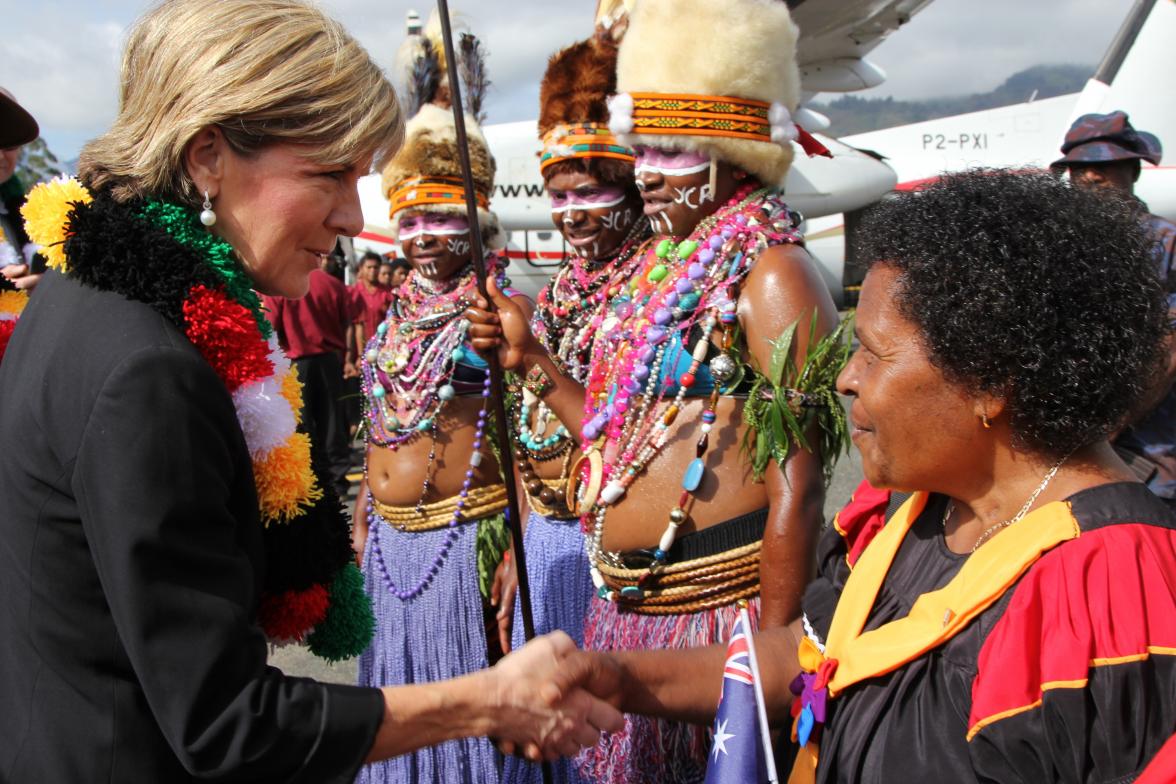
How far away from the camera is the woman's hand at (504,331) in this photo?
305 centimetres

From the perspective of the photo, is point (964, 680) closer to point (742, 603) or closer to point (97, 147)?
point (742, 603)

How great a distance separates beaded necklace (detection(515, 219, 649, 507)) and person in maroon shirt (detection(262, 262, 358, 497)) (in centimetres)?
462

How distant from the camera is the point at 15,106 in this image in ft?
9.37

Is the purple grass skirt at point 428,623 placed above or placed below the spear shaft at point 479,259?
below

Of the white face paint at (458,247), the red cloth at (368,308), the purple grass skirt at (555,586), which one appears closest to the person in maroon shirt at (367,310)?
the red cloth at (368,308)

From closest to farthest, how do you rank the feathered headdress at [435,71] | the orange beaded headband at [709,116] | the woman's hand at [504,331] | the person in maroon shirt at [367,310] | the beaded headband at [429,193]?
the orange beaded headband at [709,116] < the woman's hand at [504,331] < the beaded headband at [429,193] < the feathered headdress at [435,71] < the person in maroon shirt at [367,310]

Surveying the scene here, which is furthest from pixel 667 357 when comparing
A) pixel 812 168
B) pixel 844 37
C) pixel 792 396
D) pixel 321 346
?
pixel 812 168

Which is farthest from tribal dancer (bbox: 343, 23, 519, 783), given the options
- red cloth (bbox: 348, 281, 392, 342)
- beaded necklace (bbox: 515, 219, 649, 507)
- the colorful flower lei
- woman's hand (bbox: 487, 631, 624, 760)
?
red cloth (bbox: 348, 281, 392, 342)

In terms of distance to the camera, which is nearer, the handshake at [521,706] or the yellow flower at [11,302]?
the handshake at [521,706]

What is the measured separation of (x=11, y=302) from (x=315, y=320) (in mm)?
5630

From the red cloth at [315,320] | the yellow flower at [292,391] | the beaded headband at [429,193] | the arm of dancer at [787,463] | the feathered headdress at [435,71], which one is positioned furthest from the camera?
the red cloth at [315,320]

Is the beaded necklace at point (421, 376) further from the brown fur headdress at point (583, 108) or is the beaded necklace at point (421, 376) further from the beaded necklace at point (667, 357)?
the beaded necklace at point (667, 357)

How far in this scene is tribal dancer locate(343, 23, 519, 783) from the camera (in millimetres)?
3844

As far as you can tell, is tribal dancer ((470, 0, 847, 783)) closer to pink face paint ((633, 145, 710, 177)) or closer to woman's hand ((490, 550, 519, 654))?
pink face paint ((633, 145, 710, 177))
